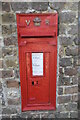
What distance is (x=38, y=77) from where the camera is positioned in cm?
182

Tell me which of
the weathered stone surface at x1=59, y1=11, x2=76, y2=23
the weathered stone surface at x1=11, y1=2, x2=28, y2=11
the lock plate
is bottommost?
the lock plate

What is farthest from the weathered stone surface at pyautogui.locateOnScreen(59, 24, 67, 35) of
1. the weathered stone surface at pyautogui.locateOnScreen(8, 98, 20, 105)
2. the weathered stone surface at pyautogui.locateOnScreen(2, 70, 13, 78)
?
the weathered stone surface at pyautogui.locateOnScreen(8, 98, 20, 105)

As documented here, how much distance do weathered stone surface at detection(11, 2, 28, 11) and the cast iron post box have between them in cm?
7

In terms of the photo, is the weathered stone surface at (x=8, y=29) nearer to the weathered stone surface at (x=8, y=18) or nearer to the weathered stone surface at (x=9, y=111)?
the weathered stone surface at (x=8, y=18)

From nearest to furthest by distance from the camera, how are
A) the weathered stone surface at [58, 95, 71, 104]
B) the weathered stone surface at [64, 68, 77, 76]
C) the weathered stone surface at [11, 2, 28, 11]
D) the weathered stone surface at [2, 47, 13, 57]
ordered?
the weathered stone surface at [11, 2, 28, 11]
the weathered stone surface at [2, 47, 13, 57]
the weathered stone surface at [64, 68, 77, 76]
the weathered stone surface at [58, 95, 71, 104]

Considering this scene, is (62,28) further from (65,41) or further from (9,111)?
(9,111)

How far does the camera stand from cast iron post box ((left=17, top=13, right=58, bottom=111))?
1.64m

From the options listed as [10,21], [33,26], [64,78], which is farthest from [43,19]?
[64,78]

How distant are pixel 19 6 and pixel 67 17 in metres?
0.56

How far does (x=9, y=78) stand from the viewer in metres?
1.82

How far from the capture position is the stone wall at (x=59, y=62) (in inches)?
63.7

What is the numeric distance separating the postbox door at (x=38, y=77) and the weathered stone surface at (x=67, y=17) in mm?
443

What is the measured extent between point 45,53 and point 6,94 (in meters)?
0.74

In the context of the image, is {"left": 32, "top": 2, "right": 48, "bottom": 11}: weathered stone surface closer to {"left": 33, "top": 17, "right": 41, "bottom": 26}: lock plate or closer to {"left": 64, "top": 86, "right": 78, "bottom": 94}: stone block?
{"left": 33, "top": 17, "right": 41, "bottom": 26}: lock plate
